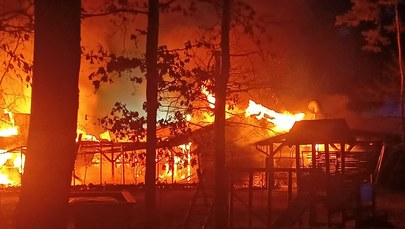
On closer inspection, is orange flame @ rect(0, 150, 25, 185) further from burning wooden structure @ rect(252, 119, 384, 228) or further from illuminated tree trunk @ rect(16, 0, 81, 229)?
illuminated tree trunk @ rect(16, 0, 81, 229)

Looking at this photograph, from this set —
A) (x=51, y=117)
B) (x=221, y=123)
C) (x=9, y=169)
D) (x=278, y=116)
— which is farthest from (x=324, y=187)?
(x=9, y=169)

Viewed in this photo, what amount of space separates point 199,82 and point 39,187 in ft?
22.8

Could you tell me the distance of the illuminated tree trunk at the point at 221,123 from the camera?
11703 mm

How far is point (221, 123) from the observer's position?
39.1 ft

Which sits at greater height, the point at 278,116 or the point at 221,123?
the point at 278,116

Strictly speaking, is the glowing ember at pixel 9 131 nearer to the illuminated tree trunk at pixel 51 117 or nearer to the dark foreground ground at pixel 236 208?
the dark foreground ground at pixel 236 208

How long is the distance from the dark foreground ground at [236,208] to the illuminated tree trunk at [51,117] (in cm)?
871

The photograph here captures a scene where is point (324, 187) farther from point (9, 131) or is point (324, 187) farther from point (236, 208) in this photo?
point (9, 131)

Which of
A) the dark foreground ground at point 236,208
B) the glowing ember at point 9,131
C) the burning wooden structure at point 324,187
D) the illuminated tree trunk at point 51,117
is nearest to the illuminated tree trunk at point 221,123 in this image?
the burning wooden structure at point 324,187

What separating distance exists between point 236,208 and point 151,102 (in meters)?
9.41

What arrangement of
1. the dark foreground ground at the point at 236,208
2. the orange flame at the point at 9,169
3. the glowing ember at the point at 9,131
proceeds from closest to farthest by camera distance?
the dark foreground ground at the point at 236,208
the orange flame at the point at 9,169
the glowing ember at the point at 9,131

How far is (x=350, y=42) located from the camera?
129 feet

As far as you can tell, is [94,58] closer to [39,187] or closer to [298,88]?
[39,187]

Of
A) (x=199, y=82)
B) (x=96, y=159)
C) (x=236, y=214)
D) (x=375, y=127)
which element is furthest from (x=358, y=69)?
(x=199, y=82)
